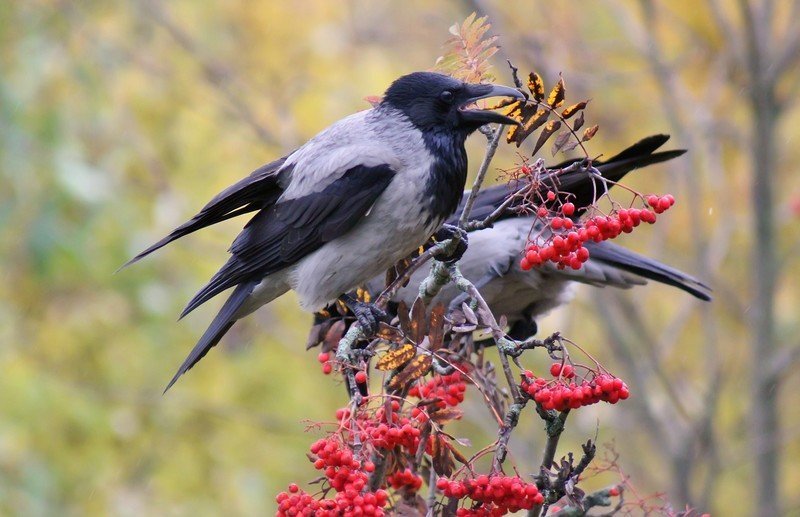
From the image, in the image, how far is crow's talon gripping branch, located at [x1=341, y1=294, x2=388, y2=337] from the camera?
3281 mm

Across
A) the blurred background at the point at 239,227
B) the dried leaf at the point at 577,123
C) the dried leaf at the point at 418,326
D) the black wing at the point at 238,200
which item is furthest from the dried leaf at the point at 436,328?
the blurred background at the point at 239,227

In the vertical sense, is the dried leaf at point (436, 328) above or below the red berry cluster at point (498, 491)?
above

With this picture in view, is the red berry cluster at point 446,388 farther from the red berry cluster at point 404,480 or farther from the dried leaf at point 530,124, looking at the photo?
the dried leaf at point 530,124

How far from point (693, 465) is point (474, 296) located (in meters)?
4.72

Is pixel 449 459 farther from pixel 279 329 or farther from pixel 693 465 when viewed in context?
pixel 279 329

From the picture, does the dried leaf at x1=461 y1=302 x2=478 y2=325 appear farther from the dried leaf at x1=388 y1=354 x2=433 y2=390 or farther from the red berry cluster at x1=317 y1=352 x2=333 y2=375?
the red berry cluster at x1=317 y1=352 x2=333 y2=375

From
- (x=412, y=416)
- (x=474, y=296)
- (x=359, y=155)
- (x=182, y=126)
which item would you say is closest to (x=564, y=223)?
(x=474, y=296)

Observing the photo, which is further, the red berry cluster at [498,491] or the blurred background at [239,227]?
the blurred background at [239,227]

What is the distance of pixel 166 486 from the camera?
7.04 meters

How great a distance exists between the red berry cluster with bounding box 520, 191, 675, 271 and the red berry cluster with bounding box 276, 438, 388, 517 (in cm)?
72

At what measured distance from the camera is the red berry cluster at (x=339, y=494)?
2465 millimetres

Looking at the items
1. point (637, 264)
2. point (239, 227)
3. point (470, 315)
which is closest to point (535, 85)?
point (470, 315)

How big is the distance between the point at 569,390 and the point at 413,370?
0.47 m

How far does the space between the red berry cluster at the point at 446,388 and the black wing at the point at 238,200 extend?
Result: 3.39ft
